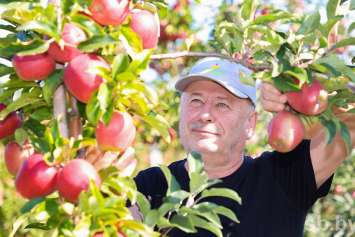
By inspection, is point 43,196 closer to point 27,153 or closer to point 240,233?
point 27,153

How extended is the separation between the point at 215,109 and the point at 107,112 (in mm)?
1106

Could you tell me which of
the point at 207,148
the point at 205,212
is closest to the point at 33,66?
the point at 205,212

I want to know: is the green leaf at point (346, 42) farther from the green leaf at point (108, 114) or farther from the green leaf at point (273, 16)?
the green leaf at point (108, 114)

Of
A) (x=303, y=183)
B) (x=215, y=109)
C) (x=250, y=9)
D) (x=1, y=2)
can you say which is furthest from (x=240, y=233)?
(x=1, y=2)

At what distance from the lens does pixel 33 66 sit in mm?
970

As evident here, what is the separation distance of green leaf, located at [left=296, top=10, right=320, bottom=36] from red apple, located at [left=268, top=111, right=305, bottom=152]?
0.21 meters

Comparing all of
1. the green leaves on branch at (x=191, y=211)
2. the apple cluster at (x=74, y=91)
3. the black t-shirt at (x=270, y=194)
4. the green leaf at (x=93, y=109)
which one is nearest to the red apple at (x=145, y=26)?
the apple cluster at (x=74, y=91)

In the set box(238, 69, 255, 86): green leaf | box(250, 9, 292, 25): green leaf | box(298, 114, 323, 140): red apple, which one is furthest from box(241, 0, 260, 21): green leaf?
box(298, 114, 323, 140): red apple

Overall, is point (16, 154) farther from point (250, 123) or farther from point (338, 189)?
point (338, 189)

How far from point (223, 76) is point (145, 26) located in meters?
0.90

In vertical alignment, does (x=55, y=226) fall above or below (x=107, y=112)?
Answer: below

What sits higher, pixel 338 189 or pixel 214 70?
pixel 214 70

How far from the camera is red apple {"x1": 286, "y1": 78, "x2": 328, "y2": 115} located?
40.9 inches

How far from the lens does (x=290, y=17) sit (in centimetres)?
110
